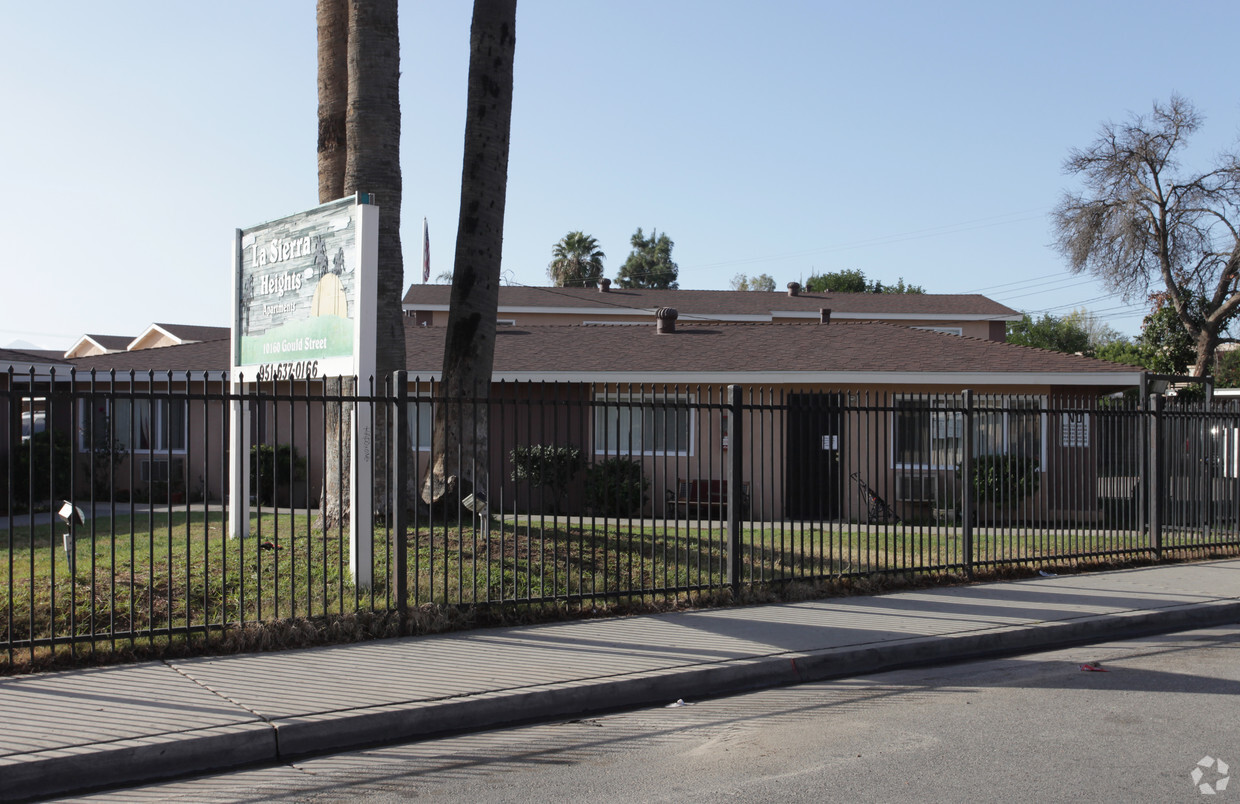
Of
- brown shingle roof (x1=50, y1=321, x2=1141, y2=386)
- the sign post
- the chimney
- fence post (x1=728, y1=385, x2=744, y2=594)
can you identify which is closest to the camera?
the sign post

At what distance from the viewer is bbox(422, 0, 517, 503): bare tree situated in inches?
513

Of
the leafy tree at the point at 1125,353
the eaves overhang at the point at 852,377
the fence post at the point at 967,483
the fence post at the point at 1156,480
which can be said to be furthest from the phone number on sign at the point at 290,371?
the leafy tree at the point at 1125,353

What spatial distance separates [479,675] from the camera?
6.98 m

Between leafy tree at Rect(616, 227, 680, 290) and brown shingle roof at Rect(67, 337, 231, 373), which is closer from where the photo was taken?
brown shingle roof at Rect(67, 337, 231, 373)

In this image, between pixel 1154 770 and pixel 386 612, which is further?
pixel 386 612

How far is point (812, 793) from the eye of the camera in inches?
198

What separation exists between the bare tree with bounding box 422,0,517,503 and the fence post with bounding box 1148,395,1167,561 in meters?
8.89

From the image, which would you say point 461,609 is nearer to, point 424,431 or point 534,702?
point 534,702

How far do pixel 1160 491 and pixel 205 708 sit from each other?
480 inches

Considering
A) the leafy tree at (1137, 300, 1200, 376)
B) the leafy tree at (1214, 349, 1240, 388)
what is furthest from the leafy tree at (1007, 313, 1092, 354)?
the leafy tree at (1137, 300, 1200, 376)

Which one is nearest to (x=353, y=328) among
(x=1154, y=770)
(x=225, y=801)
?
(x=225, y=801)

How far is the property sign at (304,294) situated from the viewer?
9.17 m

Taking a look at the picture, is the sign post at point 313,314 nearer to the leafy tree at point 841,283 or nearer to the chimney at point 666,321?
the chimney at point 666,321

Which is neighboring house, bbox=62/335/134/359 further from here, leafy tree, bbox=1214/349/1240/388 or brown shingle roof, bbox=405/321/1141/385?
leafy tree, bbox=1214/349/1240/388
